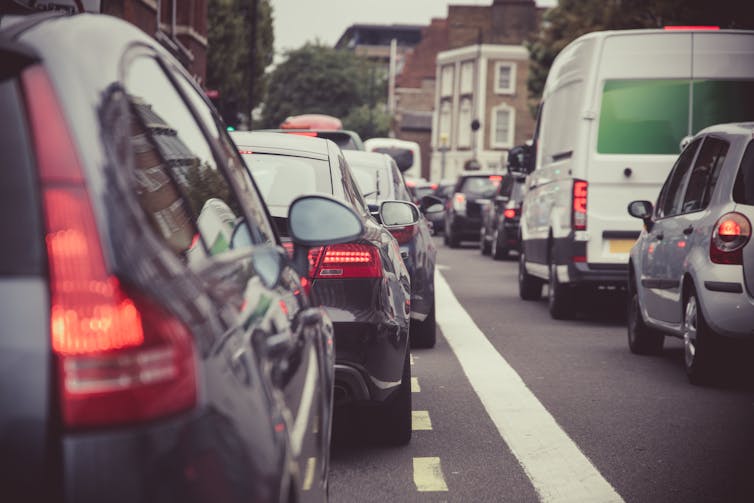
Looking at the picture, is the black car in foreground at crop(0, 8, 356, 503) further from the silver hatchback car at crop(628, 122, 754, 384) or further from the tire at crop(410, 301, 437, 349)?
the tire at crop(410, 301, 437, 349)

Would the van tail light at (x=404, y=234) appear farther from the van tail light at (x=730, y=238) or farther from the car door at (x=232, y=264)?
the car door at (x=232, y=264)

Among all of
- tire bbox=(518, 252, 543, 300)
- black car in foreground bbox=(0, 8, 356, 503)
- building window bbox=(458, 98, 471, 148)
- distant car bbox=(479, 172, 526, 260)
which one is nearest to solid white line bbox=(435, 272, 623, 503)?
black car in foreground bbox=(0, 8, 356, 503)

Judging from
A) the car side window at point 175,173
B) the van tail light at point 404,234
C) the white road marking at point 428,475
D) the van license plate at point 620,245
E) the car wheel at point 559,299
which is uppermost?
the car side window at point 175,173

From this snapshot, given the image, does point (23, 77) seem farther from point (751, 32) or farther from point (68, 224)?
point (751, 32)

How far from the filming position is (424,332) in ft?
35.0

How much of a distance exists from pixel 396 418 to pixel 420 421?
88 centimetres

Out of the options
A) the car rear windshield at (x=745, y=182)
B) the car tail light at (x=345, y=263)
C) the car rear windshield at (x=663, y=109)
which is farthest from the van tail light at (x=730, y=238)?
the car rear windshield at (x=663, y=109)

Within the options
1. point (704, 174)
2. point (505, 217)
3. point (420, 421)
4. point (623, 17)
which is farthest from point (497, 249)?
point (420, 421)

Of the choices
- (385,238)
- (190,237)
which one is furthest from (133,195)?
(385,238)

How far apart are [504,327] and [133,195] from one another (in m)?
10.5

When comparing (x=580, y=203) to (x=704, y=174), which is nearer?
(x=704, y=174)

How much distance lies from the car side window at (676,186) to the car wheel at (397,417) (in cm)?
384

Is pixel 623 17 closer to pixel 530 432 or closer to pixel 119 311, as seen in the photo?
pixel 530 432

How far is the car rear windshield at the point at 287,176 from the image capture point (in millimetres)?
6492
